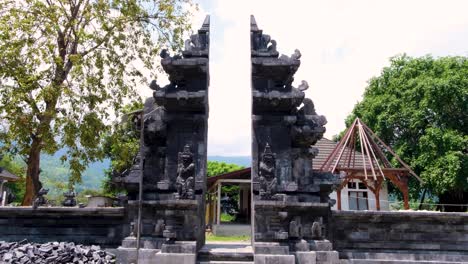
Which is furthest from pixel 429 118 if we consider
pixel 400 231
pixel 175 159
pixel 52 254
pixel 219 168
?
pixel 219 168

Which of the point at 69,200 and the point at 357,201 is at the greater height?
the point at 69,200

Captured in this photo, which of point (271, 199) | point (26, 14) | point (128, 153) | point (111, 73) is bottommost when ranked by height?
point (271, 199)

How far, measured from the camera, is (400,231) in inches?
327

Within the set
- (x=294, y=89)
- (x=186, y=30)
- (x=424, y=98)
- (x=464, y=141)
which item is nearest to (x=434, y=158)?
(x=464, y=141)

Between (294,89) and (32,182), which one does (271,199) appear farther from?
(32,182)

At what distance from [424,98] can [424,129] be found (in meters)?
2.10

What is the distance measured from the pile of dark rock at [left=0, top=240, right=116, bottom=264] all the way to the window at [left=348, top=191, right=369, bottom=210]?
18.8 meters

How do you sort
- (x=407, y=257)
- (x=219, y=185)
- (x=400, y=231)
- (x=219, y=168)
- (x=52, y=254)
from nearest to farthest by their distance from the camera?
(x=52, y=254) → (x=407, y=257) → (x=400, y=231) → (x=219, y=185) → (x=219, y=168)

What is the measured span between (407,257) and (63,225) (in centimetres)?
770

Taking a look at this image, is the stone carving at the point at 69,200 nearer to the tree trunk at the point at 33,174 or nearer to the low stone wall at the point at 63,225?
the low stone wall at the point at 63,225

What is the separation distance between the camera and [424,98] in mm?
24375

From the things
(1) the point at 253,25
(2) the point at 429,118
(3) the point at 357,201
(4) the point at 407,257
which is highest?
(2) the point at 429,118

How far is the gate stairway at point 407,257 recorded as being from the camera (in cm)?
812

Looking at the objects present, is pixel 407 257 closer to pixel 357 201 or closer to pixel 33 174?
pixel 33 174
